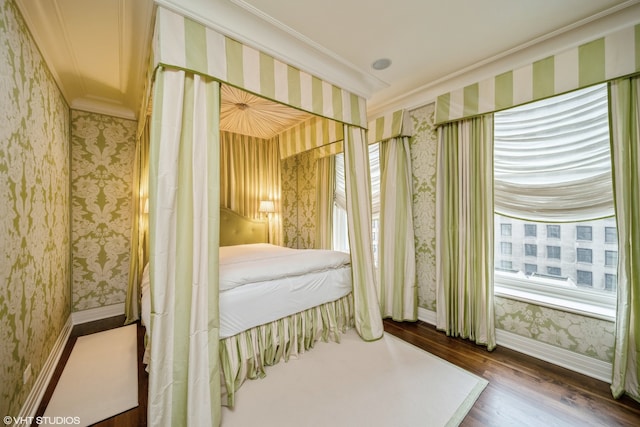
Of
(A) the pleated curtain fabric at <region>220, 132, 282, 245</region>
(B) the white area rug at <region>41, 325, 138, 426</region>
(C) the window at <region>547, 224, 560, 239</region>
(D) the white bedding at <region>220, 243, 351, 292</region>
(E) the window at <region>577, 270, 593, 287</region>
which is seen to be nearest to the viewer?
(B) the white area rug at <region>41, 325, 138, 426</region>

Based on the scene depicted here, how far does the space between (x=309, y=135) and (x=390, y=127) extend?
115 centimetres

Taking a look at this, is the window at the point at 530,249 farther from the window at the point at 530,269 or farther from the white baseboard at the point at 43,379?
the white baseboard at the point at 43,379

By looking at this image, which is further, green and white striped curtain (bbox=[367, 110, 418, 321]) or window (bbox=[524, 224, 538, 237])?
green and white striped curtain (bbox=[367, 110, 418, 321])

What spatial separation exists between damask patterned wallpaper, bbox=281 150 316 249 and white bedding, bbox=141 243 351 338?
198 cm

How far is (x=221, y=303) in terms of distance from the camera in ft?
5.66

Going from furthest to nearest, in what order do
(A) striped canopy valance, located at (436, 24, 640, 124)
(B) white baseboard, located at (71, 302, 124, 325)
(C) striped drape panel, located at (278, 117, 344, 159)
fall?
(C) striped drape panel, located at (278, 117, 344, 159) < (B) white baseboard, located at (71, 302, 124, 325) < (A) striped canopy valance, located at (436, 24, 640, 124)

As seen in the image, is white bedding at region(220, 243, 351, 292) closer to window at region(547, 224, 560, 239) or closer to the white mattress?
the white mattress

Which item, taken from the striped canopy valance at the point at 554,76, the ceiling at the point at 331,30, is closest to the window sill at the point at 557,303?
the striped canopy valance at the point at 554,76

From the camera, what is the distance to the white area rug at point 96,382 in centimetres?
160

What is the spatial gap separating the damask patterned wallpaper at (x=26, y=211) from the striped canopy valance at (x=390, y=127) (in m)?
3.10

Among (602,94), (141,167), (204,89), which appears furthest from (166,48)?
(602,94)

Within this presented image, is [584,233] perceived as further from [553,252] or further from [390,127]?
[390,127]

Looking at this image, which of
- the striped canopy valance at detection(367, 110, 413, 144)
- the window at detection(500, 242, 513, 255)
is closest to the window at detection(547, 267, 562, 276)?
the window at detection(500, 242, 513, 255)

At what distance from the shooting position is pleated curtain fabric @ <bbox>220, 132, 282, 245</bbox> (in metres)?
4.03
